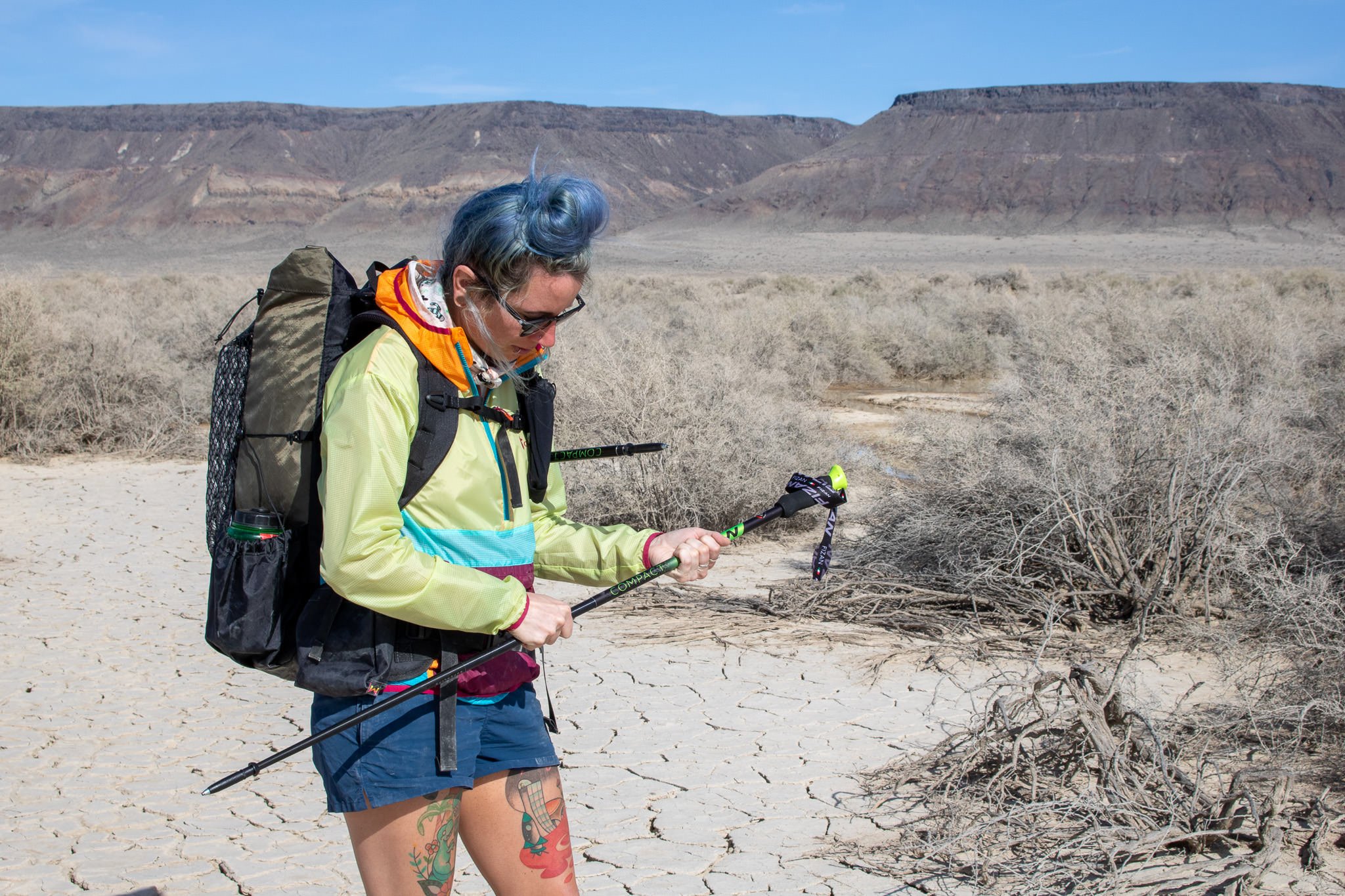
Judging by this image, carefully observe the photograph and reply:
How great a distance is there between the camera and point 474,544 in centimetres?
170

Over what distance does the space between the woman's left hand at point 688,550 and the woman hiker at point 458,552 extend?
0.25 m

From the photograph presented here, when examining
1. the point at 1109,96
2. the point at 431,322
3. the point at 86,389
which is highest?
the point at 1109,96

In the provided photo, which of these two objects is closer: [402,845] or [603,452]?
[402,845]

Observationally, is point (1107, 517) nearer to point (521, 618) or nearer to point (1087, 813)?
point (1087, 813)

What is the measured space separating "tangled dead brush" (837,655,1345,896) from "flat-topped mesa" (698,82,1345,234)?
8661 centimetres

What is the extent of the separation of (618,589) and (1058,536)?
13.2 feet

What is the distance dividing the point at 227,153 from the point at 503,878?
406 feet

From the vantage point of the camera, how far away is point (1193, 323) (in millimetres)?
10438

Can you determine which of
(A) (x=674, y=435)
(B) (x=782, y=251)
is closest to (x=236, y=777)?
(A) (x=674, y=435)

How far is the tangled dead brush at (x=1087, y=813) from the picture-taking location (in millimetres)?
2846

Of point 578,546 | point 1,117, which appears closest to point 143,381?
point 578,546

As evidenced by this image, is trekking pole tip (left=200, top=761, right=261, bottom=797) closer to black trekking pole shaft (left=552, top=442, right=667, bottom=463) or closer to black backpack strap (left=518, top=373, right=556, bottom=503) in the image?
black backpack strap (left=518, top=373, right=556, bottom=503)

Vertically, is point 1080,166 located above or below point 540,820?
above

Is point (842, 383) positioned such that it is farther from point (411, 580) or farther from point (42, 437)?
point (411, 580)
